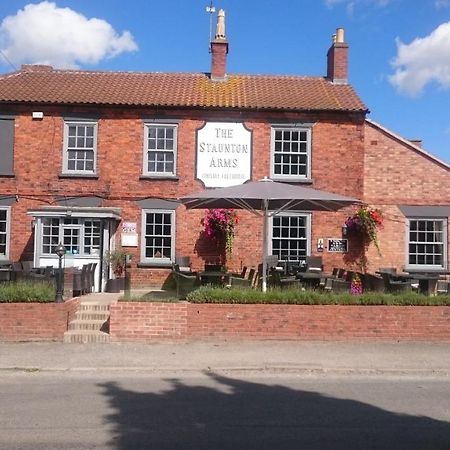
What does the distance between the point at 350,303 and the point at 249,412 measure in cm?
471

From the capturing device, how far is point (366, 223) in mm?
16797

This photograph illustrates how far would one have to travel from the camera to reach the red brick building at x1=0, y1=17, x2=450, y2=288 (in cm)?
1703

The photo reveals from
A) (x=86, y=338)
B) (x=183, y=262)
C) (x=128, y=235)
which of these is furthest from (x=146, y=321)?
(x=128, y=235)

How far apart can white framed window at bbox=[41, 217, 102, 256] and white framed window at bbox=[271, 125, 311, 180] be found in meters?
5.67

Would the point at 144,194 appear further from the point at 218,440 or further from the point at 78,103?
the point at 218,440

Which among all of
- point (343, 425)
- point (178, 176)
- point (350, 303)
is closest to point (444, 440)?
point (343, 425)

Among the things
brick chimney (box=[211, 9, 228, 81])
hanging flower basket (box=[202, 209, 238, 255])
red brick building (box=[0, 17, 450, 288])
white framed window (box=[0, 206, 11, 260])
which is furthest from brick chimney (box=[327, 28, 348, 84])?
white framed window (box=[0, 206, 11, 260])

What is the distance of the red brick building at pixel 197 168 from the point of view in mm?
17031

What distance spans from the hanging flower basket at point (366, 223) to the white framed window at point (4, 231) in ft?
33.5

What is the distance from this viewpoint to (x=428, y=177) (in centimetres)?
1750

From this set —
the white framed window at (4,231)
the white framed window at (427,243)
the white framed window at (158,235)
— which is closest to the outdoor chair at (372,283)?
the white framed window at (427,243)

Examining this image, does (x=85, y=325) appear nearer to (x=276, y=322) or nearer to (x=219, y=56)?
(x=276, y=322)

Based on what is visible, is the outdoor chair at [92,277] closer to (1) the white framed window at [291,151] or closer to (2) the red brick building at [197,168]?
(2) the red brick building at [197,168]

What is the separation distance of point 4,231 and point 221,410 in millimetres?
12678
